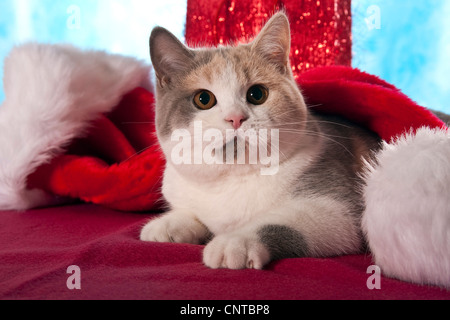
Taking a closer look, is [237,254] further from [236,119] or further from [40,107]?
[40,107]

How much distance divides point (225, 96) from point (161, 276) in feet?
1.35

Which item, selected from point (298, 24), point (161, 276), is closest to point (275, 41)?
point (161, 276)

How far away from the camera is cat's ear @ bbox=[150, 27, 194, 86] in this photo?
0.97 meters

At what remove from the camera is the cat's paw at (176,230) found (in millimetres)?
910

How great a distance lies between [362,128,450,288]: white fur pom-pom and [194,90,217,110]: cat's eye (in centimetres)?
39

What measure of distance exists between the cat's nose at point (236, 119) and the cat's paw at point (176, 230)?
28cm

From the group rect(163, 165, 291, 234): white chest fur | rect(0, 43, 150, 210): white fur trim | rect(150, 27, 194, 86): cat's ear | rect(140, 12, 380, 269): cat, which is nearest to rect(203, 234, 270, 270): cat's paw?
rect(140, 12, 380, 269): cat

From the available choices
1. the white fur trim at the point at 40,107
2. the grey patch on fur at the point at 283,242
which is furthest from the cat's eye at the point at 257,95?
the white fur trim at the point at 40,107

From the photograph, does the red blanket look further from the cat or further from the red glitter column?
the red glitter column

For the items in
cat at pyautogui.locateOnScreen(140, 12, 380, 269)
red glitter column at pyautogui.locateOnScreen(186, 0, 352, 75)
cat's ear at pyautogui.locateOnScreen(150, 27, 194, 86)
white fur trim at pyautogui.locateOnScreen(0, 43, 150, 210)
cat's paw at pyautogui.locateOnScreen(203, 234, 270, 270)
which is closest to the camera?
cat's paw at pyautogui.locateOnScreen(203, 234, 270, 270)

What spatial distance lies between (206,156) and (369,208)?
36cm

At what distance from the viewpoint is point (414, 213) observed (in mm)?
617
